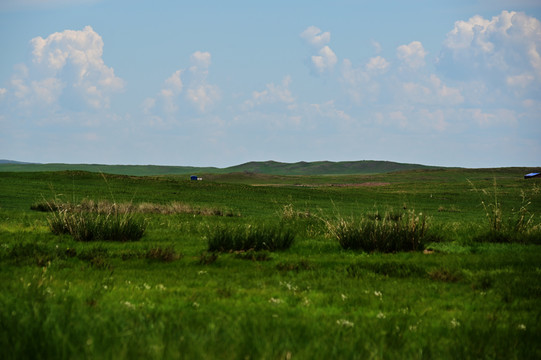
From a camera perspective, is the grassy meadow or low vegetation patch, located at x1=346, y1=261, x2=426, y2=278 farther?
low vegetation patch, located at x1=346, y1=261, x2=426, y2=278

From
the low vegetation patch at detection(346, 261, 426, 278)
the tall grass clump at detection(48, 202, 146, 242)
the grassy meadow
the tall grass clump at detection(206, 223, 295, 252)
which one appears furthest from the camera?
the tall grass clump at detection(48, 202, 146, 242)

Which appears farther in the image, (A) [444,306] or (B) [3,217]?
(B) [3,217]

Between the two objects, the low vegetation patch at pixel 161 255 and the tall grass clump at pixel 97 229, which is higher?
the tall grass clump at pixel 97 229

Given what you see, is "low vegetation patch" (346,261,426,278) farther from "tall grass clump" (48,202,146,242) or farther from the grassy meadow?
"tall grass clump" (48,202,146,242)

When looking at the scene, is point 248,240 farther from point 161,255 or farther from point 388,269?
point 388,269

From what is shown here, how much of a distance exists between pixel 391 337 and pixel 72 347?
3884 mm

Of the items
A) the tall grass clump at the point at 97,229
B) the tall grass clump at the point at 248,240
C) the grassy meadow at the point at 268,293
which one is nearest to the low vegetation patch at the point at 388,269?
the grassy meadow at the point at 268,293

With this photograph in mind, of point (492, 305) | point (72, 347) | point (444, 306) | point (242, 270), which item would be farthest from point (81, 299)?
point (492, 305)

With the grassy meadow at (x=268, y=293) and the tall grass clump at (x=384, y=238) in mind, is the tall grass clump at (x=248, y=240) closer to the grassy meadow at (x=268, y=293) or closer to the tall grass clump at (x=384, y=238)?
the grassy meadow at (x=268, y=293)

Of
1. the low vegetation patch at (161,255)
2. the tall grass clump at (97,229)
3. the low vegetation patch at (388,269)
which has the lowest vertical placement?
the low vegetation patch at (388,269)

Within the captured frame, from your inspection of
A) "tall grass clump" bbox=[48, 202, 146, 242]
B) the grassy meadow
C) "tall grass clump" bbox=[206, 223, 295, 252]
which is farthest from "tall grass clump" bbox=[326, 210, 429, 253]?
"tall grass clump" bbox=[48, 202, 146, 242]

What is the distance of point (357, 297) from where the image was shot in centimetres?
889

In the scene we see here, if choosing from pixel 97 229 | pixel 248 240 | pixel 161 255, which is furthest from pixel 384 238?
pixel 97 229

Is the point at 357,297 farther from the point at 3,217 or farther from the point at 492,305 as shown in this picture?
the point at 3,217
